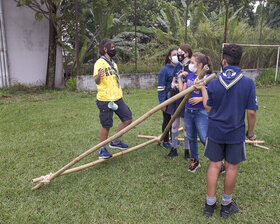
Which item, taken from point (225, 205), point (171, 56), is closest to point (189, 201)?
point (225, 205)

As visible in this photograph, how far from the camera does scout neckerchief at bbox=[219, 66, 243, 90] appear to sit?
2.55 meters

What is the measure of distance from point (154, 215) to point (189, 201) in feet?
1.64

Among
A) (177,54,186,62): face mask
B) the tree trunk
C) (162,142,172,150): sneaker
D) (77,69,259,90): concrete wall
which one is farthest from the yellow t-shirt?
the tree trunk

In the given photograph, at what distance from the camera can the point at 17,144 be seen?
485 centimetres

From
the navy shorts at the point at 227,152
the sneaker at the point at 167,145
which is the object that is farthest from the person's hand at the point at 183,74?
the sneaker at the point at 167,145

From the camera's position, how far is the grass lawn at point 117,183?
2.88m

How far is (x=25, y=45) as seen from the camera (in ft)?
35.0

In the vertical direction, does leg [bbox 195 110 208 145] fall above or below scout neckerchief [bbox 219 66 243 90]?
below

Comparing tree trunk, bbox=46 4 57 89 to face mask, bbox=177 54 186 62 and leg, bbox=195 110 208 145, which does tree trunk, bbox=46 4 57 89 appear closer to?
face mask, bbox=177 54 186 62

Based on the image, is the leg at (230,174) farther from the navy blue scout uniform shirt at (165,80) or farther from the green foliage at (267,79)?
the green foliage at (267,79)

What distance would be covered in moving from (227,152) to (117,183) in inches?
61.4

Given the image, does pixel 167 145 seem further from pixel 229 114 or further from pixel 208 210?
pixel 229 114

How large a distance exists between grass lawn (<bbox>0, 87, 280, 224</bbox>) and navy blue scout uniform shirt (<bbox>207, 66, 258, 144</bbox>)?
3.03 feet

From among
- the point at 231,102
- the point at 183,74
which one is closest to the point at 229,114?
the point at 231,102
